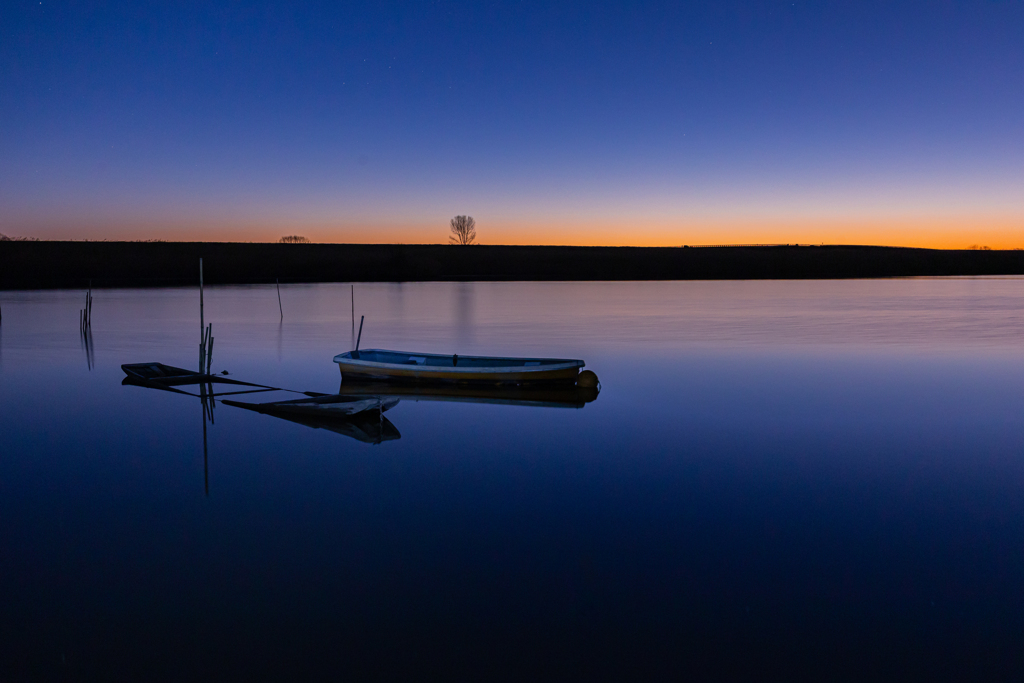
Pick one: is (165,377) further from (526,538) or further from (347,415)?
(526,538)

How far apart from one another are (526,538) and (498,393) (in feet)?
26.0

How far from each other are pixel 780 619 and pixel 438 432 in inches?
273

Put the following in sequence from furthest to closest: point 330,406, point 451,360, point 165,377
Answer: point 165,377 < point 451,360 < point 330,406

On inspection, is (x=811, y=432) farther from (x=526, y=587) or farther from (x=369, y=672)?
(x=369, y=672)

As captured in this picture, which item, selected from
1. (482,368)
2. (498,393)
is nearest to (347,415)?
(482,368)

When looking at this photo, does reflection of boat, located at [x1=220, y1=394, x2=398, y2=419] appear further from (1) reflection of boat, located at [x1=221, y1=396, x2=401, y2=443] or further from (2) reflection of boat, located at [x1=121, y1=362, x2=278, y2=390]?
(2) reflection of boat, located at [x1=121, y1=362, x2=278, y2=390]

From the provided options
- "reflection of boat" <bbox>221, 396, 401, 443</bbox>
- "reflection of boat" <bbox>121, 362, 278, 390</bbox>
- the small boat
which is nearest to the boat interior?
the small boat

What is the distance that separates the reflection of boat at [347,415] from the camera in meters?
11.1

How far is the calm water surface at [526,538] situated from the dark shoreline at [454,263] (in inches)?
3090

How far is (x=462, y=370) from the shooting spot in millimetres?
14594

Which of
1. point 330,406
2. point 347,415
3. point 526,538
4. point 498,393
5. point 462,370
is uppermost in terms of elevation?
point 462,370

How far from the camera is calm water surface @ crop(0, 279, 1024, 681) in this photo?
4.79 metres

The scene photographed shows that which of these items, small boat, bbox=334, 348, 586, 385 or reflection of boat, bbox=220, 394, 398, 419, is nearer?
reflection of boat, bbox=220, 394, 398, 419

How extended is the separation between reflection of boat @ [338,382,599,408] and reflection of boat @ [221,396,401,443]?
173 centimetres
